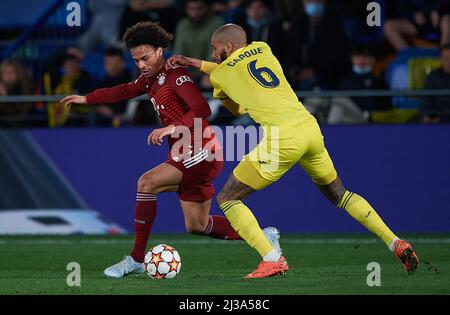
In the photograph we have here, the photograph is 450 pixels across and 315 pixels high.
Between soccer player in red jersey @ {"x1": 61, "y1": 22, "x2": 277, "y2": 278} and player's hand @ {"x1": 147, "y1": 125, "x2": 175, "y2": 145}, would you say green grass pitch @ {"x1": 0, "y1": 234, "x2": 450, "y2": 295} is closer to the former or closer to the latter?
soccer player in red jersey @ {"x1": 61, "y1": 22, "x2": 277, "y2": 278}

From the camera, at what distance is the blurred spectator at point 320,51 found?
46.6ft

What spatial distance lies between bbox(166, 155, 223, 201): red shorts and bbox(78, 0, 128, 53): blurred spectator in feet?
21.1

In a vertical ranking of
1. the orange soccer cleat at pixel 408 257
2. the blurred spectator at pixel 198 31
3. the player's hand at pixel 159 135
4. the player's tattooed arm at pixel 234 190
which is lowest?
the orange soccer cleat at pixel 408 257

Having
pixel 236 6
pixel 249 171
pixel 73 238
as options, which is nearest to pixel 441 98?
pixel 236 6

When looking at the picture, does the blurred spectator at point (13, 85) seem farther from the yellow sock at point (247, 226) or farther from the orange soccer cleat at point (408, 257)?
the orange soccer cleat at point (408, 257)

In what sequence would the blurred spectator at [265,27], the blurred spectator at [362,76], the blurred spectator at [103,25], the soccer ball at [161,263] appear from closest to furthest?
the soccer ball at [161,263]
the blurred spectator at [362,76]
the blurred spectator at [265,27]
the blurred spectator at [103,25]

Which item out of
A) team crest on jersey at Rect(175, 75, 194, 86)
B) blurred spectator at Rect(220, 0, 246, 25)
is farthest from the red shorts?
blurred spectator at Rect(220, 0, 246, 25)

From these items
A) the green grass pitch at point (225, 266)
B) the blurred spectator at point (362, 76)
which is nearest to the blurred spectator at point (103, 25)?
the blurred spectator at point (362, 76)

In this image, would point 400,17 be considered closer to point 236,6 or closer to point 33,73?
point 236,6

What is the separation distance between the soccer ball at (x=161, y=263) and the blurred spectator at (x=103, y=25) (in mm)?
7112

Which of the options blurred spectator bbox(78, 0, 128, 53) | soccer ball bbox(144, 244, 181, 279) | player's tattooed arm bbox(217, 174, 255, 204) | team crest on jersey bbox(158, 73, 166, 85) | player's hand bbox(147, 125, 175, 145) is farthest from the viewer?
blurred spectator bbox(78, 0, 128, 53)

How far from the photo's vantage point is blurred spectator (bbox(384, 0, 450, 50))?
14648 mm

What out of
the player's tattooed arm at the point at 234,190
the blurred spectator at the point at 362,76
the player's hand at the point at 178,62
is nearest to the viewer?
the player's tattooed arm at the point at 234,190

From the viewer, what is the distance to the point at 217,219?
382 inches
